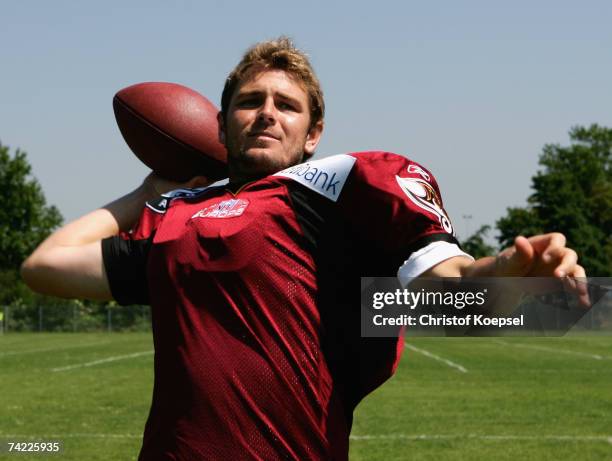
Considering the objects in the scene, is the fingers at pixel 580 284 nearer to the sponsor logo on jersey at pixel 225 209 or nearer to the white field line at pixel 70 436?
the sponsor logo on jersey at pixel 225 209

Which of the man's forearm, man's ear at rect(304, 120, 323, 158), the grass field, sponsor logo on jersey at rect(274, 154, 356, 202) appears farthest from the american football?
the grass field

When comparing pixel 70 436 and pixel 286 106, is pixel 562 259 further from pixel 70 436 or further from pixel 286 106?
pixel 70 436

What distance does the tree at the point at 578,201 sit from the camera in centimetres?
6569

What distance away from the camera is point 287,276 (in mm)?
2449

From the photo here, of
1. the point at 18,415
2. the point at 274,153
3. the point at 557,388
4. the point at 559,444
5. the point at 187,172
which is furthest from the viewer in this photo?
the point at 557,388

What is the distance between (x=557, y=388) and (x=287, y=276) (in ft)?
44.6

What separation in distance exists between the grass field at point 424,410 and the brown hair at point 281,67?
6.14 m

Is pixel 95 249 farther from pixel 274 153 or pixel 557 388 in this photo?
pixel 557 388

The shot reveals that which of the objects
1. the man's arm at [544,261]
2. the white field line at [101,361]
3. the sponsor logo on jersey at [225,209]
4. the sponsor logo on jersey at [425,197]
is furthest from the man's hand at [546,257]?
the white field line at [101,361]

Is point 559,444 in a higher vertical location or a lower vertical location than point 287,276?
lower

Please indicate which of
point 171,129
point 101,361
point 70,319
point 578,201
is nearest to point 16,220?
point 70,319

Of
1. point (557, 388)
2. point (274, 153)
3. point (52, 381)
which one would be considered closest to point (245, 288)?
point (274, 153)

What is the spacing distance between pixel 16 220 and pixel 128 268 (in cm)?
6564

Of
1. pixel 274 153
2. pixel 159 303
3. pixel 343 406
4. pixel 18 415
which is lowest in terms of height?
pixel 18 415
